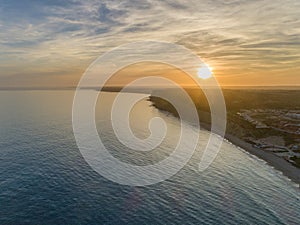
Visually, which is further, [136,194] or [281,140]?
[281,140]

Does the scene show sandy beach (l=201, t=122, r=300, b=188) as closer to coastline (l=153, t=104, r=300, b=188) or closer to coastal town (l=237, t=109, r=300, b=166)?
coastline (l=153, t=104, r=300, b=188)

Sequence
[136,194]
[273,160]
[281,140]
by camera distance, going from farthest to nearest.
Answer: [281,140] → [273,160] → [136,194]

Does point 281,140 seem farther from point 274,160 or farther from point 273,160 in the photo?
point 273,160

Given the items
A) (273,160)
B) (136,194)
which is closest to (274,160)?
(273,160)

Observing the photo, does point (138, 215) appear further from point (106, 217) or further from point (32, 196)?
point (32, 196)

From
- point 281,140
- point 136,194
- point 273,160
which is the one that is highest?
point 281,140

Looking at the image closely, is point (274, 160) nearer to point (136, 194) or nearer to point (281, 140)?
point (281, 140)

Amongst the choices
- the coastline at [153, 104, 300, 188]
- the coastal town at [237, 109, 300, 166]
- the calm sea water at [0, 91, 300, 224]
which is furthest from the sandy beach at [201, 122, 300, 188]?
the calm sea water at [0, 91, 300, 224]

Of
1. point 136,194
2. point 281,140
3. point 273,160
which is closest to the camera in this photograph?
point 136,194

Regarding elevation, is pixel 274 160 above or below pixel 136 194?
above

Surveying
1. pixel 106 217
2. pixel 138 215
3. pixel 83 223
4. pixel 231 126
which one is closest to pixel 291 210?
pixel 138 215
